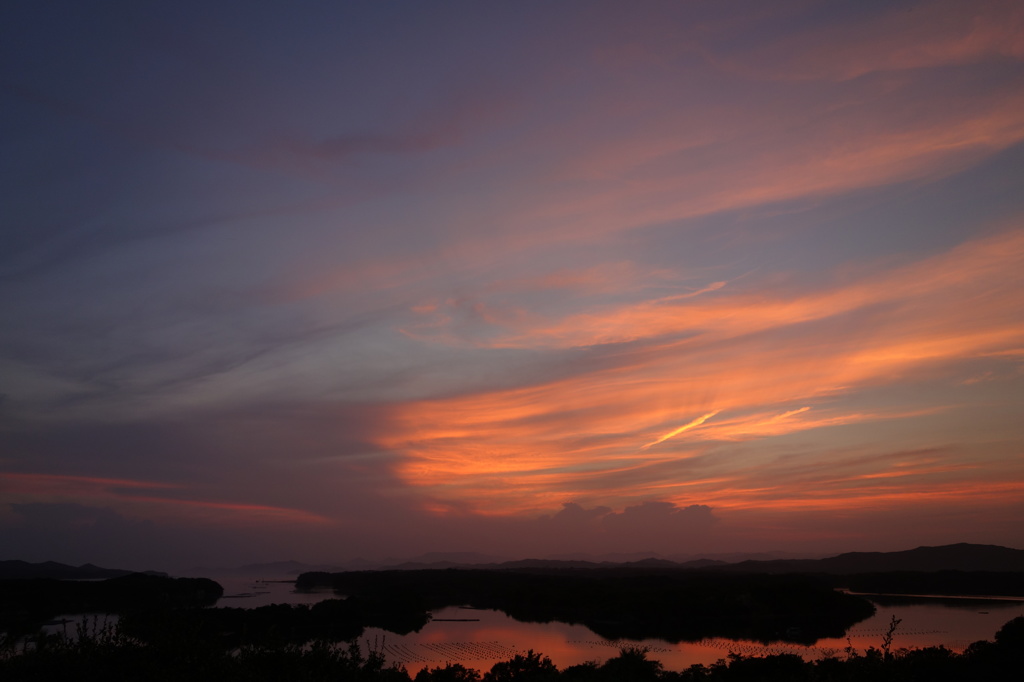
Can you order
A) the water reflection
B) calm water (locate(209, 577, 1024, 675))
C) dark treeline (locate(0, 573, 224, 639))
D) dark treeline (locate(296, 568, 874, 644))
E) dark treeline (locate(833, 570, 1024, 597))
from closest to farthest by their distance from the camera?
the water reflection
calm water (locate(209, 577, 1024, 675))
dark treeline (locate(296, 568, 874, 644))
dark treeline (locate(0, 573, 224, 639))
dark treeline (locate(833, 570, 1024, 597))

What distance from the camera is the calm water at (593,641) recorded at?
4841 centimetres

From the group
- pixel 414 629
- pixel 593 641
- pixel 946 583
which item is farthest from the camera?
pixel 946 583

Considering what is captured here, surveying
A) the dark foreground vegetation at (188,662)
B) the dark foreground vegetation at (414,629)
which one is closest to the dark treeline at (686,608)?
the dark foreground vegetation at (414,629)

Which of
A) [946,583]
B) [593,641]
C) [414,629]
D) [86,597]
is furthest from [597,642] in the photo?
[946,583]

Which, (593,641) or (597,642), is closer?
(597,642)

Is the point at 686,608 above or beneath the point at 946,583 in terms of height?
above

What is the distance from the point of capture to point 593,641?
196ft

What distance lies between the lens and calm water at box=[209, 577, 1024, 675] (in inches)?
1906

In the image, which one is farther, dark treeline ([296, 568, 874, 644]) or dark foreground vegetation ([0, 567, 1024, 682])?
dark treeline ([296, 568, 874, 644])

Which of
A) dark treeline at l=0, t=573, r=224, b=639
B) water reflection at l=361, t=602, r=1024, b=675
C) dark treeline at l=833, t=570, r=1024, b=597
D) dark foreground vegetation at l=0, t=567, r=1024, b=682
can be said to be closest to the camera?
dark foreground vegetation at l=0, t=567, r=1024, b=682

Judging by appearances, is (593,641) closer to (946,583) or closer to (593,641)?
(593,641)

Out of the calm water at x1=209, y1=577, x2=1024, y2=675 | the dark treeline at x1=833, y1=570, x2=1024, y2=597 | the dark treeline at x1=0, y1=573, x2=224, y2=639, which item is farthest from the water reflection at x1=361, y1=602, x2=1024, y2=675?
the dark treeline at x1=833, y1=570, x2=1024, y2=597

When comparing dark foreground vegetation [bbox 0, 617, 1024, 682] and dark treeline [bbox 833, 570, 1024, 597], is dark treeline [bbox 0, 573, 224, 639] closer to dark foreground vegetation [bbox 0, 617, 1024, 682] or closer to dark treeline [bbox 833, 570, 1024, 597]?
dark foreground vegetation [bbox 0, 617, 1024, 682]

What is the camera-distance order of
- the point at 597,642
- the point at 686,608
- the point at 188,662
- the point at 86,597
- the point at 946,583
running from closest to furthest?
the point at 188,662 < the point at 597,642 < the point at 86,597 < the point at 686,608 < the point at 946,583
